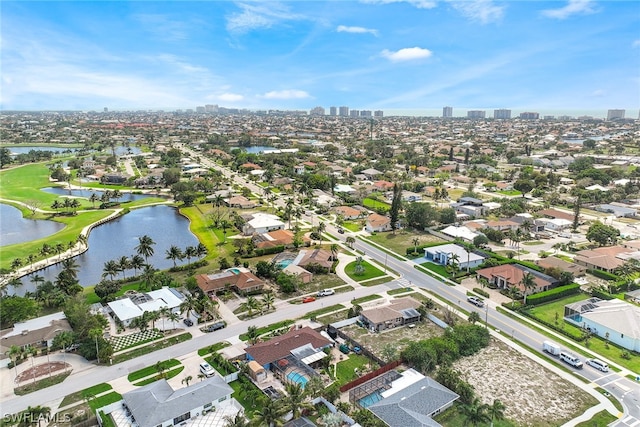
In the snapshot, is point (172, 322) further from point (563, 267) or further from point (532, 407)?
point (563, 267)

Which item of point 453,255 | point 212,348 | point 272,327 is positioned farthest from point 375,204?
point 212,348

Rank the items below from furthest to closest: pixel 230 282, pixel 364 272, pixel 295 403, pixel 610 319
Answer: pixel 364 272, pixel 230 282, pixel 610 319, pixel 295 403

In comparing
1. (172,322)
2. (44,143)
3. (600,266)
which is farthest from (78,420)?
(44,143)

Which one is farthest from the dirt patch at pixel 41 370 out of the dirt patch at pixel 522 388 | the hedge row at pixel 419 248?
the hedge row at pixel 419 248

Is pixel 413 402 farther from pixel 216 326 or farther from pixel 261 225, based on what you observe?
pixel 261 225

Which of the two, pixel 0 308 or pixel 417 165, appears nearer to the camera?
pixel 0 308

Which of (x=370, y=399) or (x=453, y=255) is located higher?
(x=453, y=255)

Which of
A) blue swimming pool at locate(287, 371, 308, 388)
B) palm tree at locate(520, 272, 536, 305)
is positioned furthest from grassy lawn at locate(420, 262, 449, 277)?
blue swimming pool at locate(287, 371, 308, 388)
